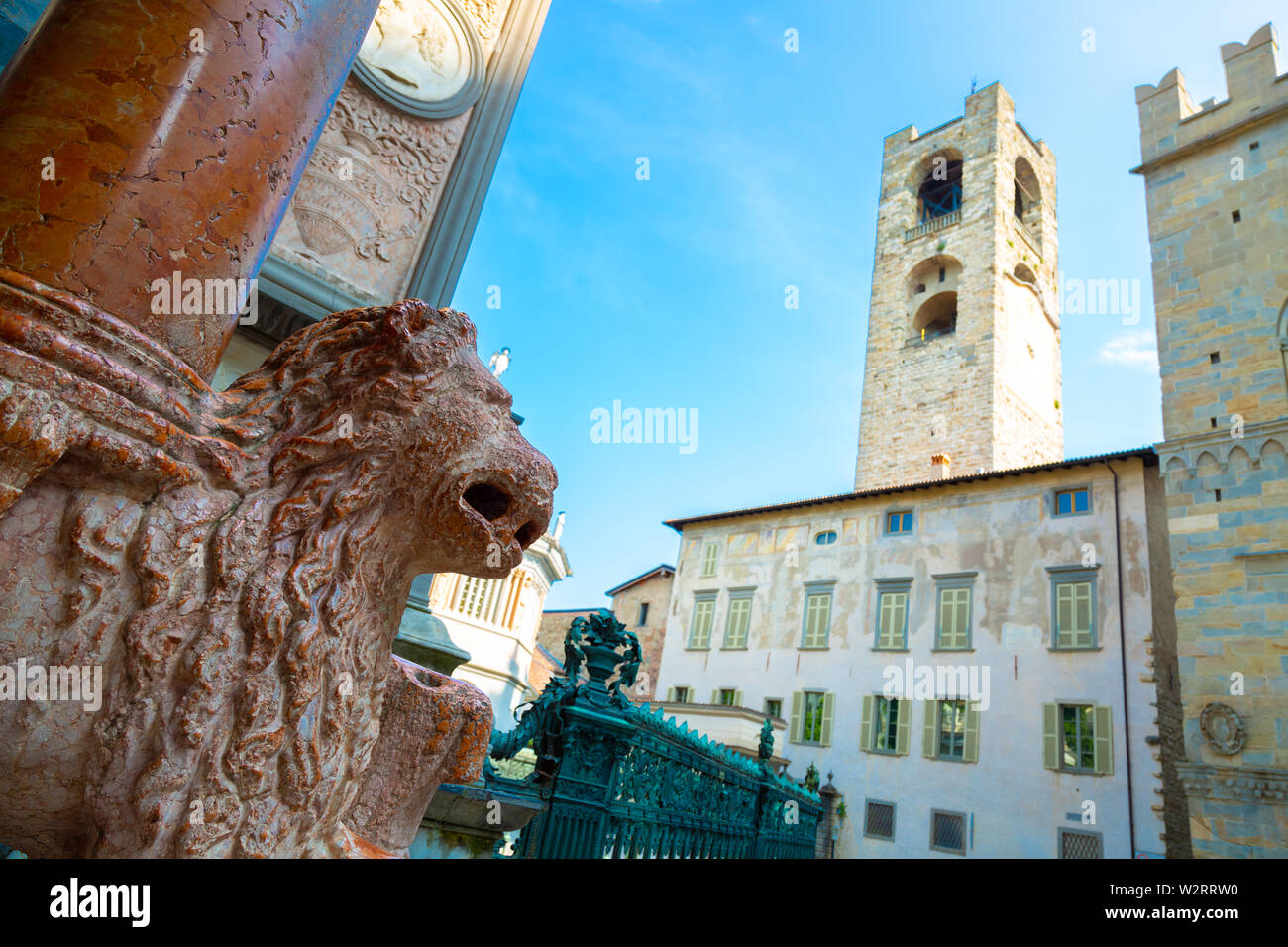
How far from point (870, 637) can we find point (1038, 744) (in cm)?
499

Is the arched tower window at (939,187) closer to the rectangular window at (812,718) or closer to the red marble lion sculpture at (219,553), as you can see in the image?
the rectangular window at (812,718)

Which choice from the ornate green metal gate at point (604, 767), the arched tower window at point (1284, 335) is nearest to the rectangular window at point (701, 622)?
the arched tower window at point (1284, 335)

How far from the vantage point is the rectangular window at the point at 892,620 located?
20703 millimetres

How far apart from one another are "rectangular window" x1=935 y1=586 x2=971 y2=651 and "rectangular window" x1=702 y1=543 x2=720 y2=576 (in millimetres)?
7768

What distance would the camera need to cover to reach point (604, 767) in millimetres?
3807

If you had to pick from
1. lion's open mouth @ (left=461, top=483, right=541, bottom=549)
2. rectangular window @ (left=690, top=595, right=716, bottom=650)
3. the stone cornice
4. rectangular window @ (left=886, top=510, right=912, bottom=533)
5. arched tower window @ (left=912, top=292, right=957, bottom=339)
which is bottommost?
lion's open mouth @ (left=461, top=483, right=541, bottom=549)

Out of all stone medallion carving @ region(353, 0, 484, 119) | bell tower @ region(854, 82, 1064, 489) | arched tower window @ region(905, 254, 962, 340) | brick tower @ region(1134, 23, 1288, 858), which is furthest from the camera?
arched tower window @ region(905, 254, 962, 340)

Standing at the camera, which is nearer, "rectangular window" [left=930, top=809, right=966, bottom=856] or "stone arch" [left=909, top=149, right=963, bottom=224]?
"rectangular window" [left=930, top=809, right=966, bottom=856]

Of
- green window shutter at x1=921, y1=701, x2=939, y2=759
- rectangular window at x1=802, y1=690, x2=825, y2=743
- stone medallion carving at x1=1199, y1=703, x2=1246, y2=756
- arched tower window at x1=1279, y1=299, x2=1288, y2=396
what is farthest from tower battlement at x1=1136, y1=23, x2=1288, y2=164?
rectangular window at x1=802, y1=690, x2=825, y2=743

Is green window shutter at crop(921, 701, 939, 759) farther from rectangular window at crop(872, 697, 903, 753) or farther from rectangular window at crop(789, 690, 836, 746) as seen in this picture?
rectangular window at crop(789, 690, 836, 746)

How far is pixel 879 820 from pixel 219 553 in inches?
816

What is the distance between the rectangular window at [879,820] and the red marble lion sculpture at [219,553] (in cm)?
2012

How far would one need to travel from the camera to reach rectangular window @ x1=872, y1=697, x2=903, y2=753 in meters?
19.5
